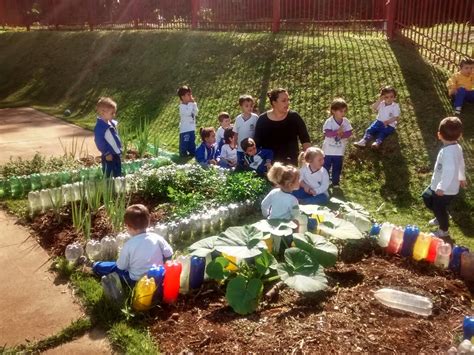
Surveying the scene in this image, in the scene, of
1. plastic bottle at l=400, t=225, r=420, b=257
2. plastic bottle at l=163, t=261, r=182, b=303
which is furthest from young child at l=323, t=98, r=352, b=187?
plastic bottle at l=163, t=261, r=182, b=303

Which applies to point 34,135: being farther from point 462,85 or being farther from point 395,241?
point 462,85

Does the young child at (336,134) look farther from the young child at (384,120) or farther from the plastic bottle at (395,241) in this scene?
the plastic bottle at (395,241)

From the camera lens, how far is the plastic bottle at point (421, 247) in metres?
4.36

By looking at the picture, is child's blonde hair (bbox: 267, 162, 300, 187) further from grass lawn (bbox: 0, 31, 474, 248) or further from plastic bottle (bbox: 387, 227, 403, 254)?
grass lawn (bbox: 0, 31, 474, 248)

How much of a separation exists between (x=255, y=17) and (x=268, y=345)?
1134 centimetres

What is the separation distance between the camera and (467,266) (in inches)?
162

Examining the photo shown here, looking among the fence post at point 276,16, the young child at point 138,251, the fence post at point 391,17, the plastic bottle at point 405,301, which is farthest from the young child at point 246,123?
the fence post at point 276,16

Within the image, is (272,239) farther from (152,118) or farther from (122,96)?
(122,96)

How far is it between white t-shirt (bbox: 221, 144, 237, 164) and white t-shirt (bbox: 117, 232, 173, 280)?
3212mm

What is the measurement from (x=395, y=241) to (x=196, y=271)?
6.25ft

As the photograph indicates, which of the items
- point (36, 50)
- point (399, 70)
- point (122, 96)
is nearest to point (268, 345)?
point (399, 70)

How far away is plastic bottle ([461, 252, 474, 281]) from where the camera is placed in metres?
4.09

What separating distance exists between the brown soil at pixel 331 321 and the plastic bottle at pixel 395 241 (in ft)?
1.42

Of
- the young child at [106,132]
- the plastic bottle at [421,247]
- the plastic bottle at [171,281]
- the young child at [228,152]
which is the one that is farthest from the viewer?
the young child at [228,152]
